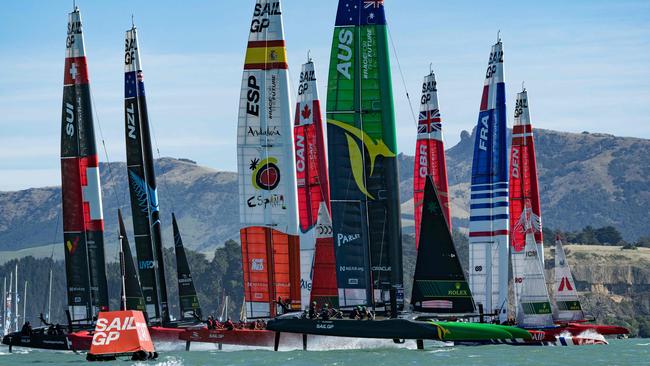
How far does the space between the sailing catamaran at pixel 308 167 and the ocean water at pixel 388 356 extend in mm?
4288

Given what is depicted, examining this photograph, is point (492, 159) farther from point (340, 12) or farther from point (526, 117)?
point (340, 12)

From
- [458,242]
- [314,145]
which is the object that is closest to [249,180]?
[314,145]

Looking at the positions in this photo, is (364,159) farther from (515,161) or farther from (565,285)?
(565,285)

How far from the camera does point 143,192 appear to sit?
6022cm

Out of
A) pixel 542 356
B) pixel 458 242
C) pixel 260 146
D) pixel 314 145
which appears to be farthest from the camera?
pixel 458 242

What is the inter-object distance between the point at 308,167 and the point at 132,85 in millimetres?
8565

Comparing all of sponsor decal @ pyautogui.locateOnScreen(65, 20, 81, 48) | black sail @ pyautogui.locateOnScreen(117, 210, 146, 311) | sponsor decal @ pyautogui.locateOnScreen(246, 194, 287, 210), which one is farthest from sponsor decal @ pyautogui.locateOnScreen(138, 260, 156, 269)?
sponsor decal @ pyautogui.locateOnScreen(65, 20, 81, 48)

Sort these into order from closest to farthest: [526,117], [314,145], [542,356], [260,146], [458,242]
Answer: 1. [542,356]
2. [260,146]
3. [314,145]
4. [526,117]
5. [458,242]

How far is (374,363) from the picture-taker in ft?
144

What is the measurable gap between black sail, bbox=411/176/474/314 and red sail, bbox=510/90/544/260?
1557 cm

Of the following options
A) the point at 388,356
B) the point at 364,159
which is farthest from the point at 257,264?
the point at 388,356

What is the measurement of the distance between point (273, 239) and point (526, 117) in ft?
52.2

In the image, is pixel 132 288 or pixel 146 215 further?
pixel 146 215

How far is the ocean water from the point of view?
147 feet
